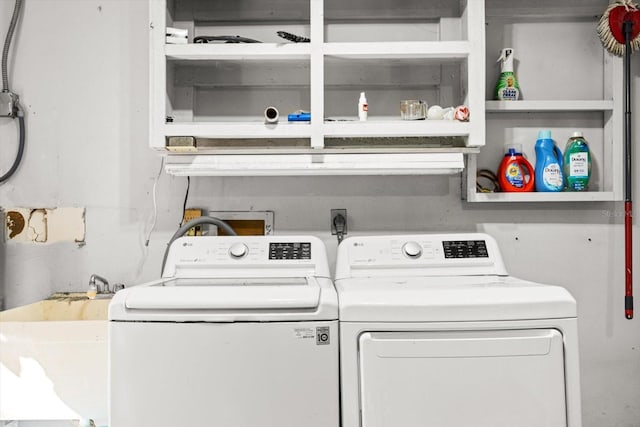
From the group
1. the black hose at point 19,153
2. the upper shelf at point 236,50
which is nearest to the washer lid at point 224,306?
the upper shelf at point 236,50

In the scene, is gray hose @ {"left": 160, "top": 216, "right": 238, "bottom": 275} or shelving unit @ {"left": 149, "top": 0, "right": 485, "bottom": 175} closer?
shelving unit @ {"left": 149, "top": 0, "right": 485, "bottom": 175}

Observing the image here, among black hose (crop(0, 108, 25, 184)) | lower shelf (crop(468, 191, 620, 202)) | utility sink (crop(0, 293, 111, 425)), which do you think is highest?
black hose (crop(0, 108, 25, 184))

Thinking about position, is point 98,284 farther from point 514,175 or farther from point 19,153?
point 514,175

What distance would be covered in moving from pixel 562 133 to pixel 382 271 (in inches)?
40.2

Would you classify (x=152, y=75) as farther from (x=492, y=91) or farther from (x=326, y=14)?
(x=492, y=91)

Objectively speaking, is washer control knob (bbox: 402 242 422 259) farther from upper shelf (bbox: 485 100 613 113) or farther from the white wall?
upper shelf (bbox: 485 100 613 113)

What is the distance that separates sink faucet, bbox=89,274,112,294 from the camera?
1.97 m

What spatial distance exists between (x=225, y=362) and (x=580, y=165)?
1552 millimetres

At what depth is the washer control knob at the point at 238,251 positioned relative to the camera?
1.76 metres

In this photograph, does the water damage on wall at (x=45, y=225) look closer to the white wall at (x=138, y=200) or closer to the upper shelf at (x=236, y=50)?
the white wall at (x=138, y=200)

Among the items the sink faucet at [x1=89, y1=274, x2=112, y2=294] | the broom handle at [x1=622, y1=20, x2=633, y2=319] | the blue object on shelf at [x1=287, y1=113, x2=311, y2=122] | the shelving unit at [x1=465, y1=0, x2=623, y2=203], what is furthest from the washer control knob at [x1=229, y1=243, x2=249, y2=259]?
the broom handle at [x1=622, y1=20, x2=633, y2=319]

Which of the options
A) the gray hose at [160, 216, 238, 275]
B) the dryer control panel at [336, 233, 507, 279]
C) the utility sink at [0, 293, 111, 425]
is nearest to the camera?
the utility sink at [0, 293, 111, 425]

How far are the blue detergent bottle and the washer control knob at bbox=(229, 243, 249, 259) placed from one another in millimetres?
1187

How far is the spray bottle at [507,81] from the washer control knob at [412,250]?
73cm
